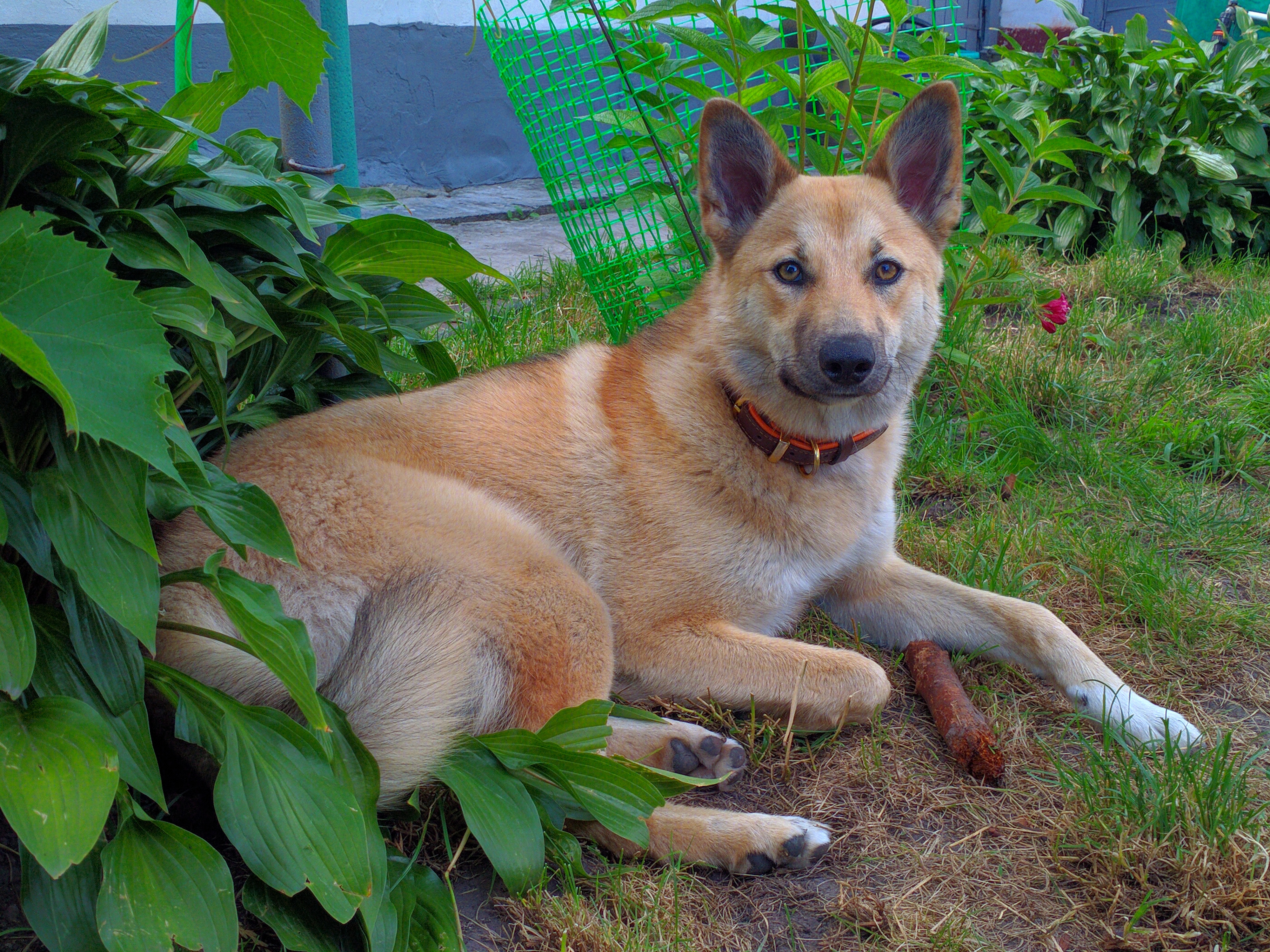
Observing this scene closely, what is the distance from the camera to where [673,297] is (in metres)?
Answer: 3.67

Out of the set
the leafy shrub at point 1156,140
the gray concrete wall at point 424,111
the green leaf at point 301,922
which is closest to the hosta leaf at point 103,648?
the green leaf at point 301,922

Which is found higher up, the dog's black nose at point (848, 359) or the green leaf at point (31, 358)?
the green leaf at point (31, 358)

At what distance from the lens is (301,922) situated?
1.49 metres

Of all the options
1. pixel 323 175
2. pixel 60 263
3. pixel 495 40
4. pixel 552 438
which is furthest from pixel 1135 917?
pixel 495 40

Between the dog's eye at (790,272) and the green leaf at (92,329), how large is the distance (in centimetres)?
162

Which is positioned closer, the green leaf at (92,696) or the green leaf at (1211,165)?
the green leaf at (92,696)

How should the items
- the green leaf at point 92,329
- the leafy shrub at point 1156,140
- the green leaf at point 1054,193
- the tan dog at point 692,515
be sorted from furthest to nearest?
the leafy shrub at point 1156,140 → the green leaf at point 1054,193 → the tan dog at point 692,515 → the green leaf at point 92,329

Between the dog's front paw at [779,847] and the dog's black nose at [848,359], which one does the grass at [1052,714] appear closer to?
the dog's front paw at [779,847]

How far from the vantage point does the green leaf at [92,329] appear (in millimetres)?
1157

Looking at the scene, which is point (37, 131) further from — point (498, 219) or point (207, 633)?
point (498, 219)

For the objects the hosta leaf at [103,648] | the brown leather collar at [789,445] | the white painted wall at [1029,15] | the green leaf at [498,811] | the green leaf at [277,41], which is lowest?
the green leaf at [498,811]

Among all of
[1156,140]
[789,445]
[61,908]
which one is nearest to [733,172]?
[789,445]

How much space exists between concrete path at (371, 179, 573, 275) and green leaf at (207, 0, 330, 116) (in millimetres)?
4123

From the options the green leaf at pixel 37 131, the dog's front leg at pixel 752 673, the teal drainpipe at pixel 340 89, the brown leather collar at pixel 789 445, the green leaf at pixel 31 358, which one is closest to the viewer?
the green leaf at pixel 31 358
